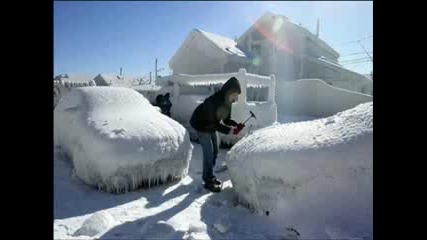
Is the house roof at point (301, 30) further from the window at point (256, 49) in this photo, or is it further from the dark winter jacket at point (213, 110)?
the dark winter jacket at point (213, 110)

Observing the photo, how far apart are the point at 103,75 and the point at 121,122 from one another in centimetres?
519

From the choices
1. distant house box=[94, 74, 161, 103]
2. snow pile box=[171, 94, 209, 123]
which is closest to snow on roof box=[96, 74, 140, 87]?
distant house box=[94, 74, 161, 103]

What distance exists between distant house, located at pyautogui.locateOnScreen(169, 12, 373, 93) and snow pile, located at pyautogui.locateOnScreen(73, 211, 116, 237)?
529 inches

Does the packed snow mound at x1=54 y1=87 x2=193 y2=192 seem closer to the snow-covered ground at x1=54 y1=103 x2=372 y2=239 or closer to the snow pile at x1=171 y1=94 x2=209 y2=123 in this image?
the snow-covered ground at x1=54 y1=103 x2=372 y2=239

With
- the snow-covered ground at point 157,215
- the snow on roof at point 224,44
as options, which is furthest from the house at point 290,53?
the snow-covered ground at point 157,215

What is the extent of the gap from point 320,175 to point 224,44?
49.3 ft

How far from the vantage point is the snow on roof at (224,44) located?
1653cm

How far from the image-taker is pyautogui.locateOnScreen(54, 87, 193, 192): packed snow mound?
4.54m

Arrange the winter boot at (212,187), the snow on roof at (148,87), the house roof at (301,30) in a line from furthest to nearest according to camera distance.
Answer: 1. the house roof at (301,30)
2. the snow on roof at (148,87)
3. the winter boot at (212,187)

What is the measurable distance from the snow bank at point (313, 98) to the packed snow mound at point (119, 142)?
10.8 meters

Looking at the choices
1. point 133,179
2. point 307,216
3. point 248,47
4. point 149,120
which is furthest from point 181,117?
point 248,47

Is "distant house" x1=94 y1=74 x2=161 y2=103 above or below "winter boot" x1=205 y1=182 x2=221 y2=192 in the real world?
above
